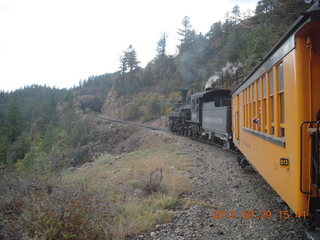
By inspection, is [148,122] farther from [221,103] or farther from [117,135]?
[221,103]

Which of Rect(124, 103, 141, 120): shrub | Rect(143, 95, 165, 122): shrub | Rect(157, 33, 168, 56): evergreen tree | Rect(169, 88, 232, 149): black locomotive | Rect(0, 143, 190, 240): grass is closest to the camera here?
Rect(0, 143, 190, 240): grass

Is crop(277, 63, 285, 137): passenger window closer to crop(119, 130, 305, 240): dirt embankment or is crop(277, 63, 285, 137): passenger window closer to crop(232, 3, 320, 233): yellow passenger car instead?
crop(232, 3, 320, 233): yellow passenger car

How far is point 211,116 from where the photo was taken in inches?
596

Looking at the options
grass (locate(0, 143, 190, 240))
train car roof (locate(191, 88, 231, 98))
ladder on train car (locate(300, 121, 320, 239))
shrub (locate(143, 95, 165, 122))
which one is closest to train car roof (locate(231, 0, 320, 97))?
ladder on train car (locate(300, 121, 320, 239))

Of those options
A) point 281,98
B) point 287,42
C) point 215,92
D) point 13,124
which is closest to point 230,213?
point 281,98

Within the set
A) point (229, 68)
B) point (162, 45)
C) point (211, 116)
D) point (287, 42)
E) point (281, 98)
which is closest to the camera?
point (287, 42)

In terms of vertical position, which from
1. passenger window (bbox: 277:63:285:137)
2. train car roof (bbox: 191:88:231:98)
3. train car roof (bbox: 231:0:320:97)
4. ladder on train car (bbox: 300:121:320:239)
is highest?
train car roof (bbox: 191:88:231:98)

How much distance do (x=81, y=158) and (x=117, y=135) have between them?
9.68m

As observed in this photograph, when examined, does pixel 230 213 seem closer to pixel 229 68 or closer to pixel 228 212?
pixel 228 212

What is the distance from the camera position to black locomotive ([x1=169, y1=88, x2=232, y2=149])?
1266 centimetres

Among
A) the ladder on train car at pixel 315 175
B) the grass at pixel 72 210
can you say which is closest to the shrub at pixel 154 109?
the grass at pixel 72 210

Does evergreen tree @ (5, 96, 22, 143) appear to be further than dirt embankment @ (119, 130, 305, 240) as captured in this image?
Yes

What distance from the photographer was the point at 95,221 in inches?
180

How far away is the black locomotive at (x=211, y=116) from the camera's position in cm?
1266
